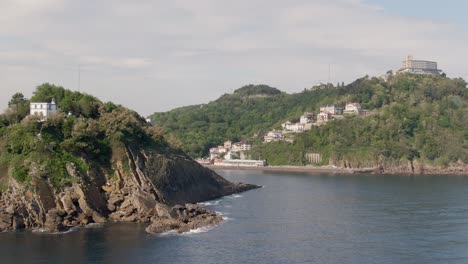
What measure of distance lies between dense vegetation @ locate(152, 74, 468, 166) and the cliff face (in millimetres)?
80537

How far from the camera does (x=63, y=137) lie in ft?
210

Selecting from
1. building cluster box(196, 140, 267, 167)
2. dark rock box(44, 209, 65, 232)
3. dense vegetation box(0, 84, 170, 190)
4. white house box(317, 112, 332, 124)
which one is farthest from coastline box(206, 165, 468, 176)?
dark rock box(44, 209, 65, 232)

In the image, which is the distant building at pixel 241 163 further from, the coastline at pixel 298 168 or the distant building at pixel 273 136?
the distant building at pixel 273 136

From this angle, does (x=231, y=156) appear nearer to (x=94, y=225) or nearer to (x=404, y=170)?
(x=404, y=170)

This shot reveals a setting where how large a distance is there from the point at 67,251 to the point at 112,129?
24501 millimetres

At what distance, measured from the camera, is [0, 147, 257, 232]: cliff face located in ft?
179

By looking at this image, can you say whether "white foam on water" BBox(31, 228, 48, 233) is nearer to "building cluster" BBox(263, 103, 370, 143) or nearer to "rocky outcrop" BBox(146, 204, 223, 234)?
"rocky outcrop" BBox(146, 204, 223, 234)

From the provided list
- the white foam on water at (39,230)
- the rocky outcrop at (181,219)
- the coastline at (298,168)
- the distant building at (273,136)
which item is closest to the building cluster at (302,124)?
the distant building at (273,136)

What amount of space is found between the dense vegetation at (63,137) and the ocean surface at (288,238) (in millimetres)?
8407

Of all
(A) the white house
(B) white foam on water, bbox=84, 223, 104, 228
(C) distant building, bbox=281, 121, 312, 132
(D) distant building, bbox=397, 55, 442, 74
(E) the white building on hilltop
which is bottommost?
(B) white foam on water, bbox=84, 223, 104, 228

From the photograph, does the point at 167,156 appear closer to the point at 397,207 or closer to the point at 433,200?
the point at 397,207

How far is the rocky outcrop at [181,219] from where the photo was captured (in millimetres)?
53594

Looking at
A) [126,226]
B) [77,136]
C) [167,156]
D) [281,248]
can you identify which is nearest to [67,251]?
[126,226]

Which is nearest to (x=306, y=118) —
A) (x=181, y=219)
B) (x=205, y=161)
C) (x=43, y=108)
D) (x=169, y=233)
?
(x=205, y=161)
